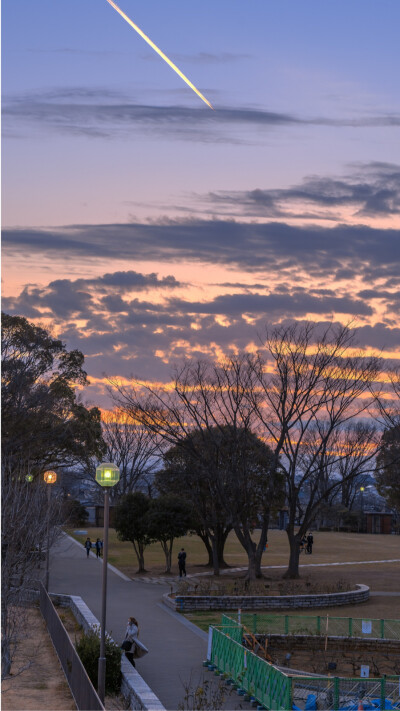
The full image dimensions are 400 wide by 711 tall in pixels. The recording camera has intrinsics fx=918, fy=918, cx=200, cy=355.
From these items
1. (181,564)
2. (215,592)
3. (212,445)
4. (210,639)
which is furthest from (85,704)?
(212,445)

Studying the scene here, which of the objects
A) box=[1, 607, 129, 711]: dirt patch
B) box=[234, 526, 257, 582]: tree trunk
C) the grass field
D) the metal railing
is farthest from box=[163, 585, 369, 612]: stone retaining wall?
box=[234, 526, 257, 582]: tree trunk

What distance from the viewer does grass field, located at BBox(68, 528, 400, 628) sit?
108 ft

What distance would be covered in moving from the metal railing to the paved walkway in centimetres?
179

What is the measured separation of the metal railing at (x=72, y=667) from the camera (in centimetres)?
1429

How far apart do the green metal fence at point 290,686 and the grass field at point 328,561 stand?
7.87 meters

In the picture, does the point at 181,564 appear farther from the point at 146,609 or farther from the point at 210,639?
the point at 210,639

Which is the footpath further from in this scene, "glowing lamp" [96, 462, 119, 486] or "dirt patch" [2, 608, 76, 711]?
"glowing lamp" [96, 462, 119, 486]

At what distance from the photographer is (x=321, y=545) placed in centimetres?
6588

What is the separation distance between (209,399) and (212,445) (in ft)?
7.40

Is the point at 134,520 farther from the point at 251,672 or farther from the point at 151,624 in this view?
the point at 251,672

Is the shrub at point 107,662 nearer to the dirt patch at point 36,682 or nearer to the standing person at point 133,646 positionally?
the dirt patch at point 36,682

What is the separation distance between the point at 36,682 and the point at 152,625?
789 centimetres

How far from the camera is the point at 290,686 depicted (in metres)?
16.6

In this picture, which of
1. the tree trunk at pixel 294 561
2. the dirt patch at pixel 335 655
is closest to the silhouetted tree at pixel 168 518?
the tree trunk at pixel 294 561
